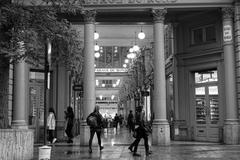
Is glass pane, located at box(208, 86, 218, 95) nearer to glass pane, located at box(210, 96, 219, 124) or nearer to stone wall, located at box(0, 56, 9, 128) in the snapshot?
glass pane, located at box(210, 96, 219, 124)

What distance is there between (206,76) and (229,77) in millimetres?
2724

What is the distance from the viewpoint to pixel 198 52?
2164 centimetres

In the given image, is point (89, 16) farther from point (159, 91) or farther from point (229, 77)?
point (229, 77)

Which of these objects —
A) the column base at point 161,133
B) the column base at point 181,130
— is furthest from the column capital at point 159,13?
the column base at point 181,130

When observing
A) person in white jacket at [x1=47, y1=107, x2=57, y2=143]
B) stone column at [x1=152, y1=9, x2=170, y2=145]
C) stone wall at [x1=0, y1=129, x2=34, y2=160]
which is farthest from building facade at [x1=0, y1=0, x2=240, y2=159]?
stone wall at [x1=0, y1=129, x2=34, y2=160]

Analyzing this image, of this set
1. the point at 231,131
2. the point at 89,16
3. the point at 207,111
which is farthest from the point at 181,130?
the point at 89,16

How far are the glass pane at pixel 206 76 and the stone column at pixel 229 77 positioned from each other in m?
1.98

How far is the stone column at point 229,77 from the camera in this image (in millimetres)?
18844

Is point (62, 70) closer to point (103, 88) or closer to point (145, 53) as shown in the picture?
point (145, 53)

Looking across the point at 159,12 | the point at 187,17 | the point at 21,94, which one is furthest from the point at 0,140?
the point at 187,17

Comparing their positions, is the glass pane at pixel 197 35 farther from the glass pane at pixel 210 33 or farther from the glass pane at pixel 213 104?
the glass pane at pixel 213 104

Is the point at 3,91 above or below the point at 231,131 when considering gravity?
above

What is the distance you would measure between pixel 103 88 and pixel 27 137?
58798mm

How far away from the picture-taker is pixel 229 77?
19.0 metres
